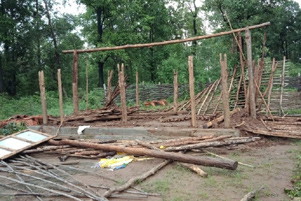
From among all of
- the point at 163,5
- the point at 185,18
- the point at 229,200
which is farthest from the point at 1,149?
the point at 185,18

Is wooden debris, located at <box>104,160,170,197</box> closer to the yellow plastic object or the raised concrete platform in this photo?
the yellow plastic object

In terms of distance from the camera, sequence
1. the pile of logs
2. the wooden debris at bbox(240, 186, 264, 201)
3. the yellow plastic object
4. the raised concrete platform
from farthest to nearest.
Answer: the raised concrete platform, the yellow plastic object, the pile of logs, the wooden debris at bbox(240, 186, 264, 201)

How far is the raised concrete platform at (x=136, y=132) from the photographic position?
282 inches

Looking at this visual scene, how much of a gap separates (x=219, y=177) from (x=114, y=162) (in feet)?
7.45

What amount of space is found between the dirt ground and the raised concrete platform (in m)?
0.80

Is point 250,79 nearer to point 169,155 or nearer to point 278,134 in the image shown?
point 278,134

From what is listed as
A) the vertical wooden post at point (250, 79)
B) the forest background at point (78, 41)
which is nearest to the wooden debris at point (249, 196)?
the vertical wooden post at point (250, 79)

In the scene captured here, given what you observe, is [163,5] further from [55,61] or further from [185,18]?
[55,61]

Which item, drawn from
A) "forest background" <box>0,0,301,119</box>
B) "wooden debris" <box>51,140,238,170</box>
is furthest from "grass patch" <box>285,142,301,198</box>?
"forest background" <box>0,0,301,119</box>

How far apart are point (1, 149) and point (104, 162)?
2933mm

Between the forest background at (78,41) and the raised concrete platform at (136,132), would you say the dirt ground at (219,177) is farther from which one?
the forest background at (78,41)

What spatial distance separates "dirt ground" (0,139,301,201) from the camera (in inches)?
161

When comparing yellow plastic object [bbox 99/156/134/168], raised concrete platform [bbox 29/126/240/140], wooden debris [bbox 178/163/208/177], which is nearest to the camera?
wooden debris [bbox 178/163/208/177]

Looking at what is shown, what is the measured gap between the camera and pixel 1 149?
6.99m
